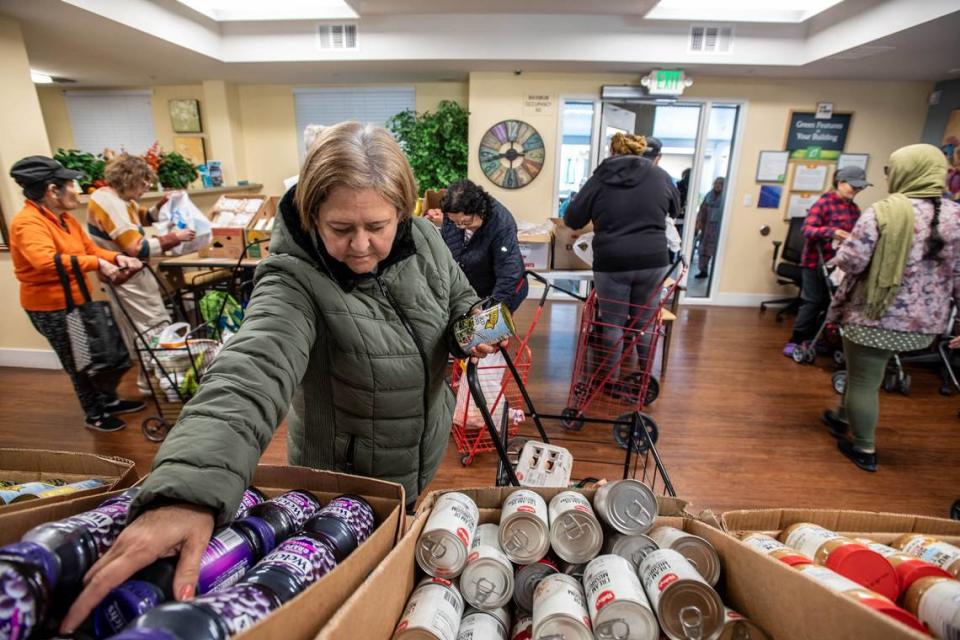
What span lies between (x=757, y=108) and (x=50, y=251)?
6421 millimetres

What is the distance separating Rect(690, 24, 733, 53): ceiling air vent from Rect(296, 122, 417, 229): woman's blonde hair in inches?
187

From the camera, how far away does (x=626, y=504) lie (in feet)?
2.77

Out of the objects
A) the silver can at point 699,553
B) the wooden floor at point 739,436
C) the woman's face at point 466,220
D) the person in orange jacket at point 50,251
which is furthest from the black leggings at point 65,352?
the silver can at point 699,553

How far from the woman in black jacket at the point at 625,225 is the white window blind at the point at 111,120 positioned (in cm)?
647

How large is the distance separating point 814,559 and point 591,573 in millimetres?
382

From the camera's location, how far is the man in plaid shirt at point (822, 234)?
146 inches

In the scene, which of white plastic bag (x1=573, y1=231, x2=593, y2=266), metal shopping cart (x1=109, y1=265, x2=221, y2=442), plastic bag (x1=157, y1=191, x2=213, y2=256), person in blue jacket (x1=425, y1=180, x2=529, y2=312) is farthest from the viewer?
white plastic bag (x1=573, y1=231, x2=593, y2=266)

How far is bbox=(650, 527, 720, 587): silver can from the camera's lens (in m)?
0.77

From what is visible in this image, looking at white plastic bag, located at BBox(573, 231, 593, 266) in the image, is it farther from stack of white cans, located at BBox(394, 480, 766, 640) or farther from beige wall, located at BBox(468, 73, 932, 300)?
stack of white cans, located at BBox(394, 480, 766, 640)

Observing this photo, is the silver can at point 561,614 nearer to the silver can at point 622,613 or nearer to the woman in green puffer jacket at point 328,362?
the silver can at point 622,613

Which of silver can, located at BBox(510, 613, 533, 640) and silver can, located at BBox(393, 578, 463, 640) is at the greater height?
silver can, located at BBox(393, 578, 463, 640)

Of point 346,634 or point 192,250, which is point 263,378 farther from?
point 192,250

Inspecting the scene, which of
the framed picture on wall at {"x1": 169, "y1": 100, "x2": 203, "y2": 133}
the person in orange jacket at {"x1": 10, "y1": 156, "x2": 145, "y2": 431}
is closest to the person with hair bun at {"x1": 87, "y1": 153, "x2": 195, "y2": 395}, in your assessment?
the person in orange jacket at {"x1": 10, "y1": 156, "x2": 145, "y2": 431}

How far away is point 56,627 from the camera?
502mm
